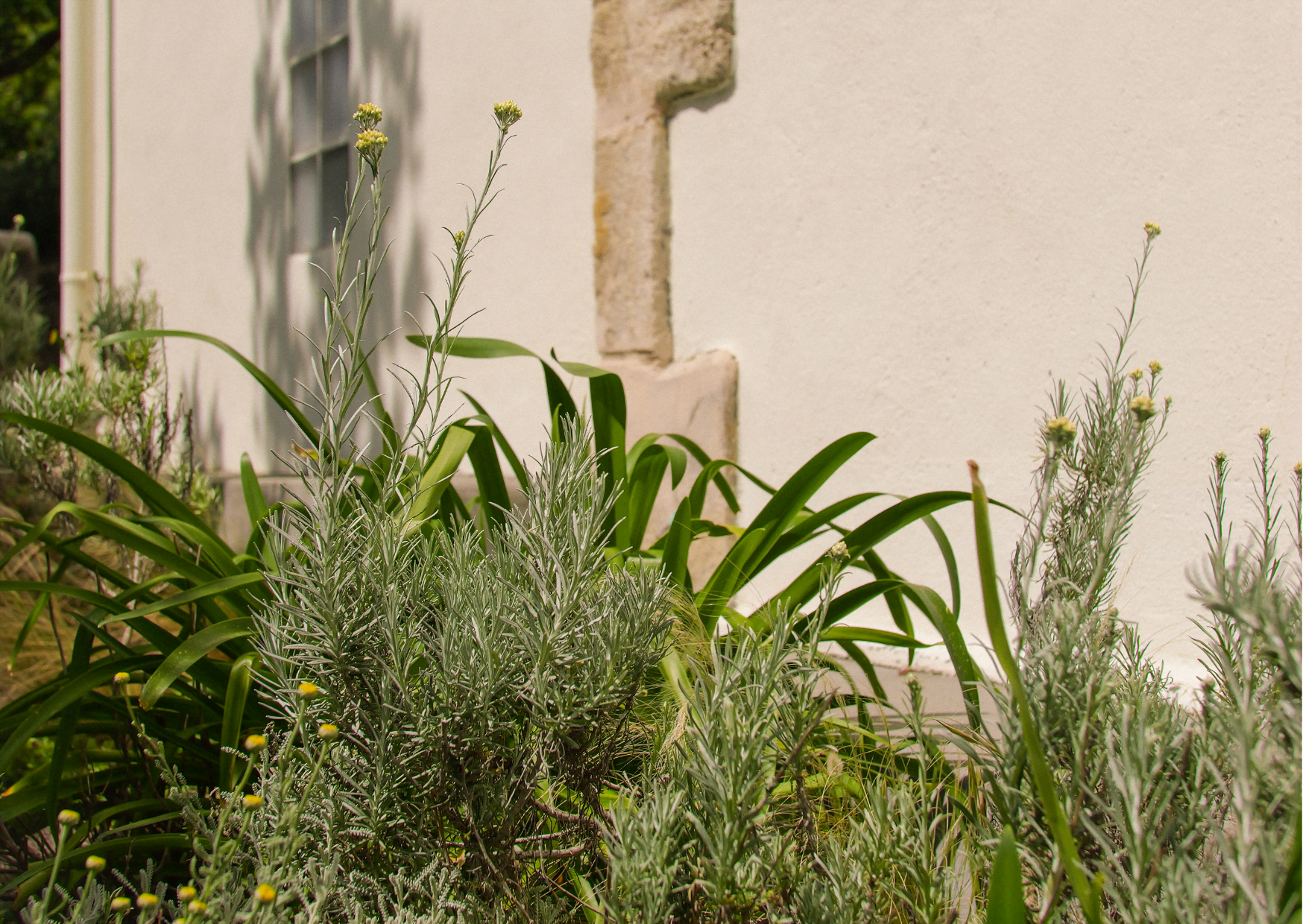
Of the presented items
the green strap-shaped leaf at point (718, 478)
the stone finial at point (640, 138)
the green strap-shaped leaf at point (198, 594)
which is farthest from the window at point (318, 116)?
the green strap-shaped leaf at point (198, 594)

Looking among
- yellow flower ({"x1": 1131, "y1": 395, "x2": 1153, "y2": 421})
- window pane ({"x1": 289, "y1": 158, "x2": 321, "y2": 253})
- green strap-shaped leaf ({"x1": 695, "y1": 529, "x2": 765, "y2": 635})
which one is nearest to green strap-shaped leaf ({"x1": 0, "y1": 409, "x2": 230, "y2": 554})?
green strap-shaped leaf ({"x1": 695, "y1": 529, "x2": 765, "y2": 635})

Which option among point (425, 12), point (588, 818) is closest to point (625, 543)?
point (588, 818)

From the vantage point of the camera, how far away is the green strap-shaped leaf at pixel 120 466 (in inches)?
66.2

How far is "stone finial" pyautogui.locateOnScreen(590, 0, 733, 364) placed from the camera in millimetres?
2873

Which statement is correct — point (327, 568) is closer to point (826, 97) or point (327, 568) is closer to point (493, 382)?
point (826, 97)

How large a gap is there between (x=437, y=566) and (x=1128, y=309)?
5.44 feet

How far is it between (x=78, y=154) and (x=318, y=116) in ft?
10.1

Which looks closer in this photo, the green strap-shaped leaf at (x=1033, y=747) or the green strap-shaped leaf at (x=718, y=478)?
the green strap-shaped leaf at (x=1033, y=747)

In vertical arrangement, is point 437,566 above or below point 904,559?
above

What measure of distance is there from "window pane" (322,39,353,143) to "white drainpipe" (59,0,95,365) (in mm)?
3015

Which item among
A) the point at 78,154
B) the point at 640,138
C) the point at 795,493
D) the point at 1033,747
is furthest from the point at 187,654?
the point at 78,154

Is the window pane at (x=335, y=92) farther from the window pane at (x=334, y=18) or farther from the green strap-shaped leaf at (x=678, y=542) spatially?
the green strap-shaped leaf at (x=678, y=542)

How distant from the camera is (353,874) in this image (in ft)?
3.17

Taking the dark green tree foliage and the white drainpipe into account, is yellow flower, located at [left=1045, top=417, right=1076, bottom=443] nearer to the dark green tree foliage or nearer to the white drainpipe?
the white drainpipe
